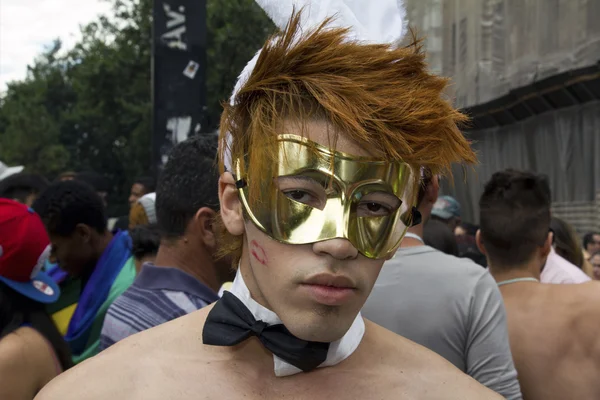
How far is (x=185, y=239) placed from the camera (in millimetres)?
3428

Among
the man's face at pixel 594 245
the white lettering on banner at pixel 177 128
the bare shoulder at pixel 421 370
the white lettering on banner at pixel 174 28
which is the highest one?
the white lettering on banner at pixel 174 28

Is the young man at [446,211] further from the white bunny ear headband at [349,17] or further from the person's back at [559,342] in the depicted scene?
the white bunny ear headband at [349,17]

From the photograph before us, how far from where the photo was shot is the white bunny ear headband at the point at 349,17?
211cm

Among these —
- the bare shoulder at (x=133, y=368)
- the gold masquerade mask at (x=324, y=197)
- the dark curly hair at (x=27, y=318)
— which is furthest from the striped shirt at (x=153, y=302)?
the gold masquerade mask at (x=324, y=197)

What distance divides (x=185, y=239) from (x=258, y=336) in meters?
1.54

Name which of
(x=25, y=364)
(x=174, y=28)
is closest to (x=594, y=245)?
(x=174, y=28)

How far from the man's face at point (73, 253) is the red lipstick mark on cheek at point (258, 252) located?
293 centimetres

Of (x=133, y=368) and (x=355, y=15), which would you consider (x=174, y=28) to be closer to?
(x=355, y=15)

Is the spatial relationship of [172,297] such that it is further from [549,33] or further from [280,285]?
[549,33]

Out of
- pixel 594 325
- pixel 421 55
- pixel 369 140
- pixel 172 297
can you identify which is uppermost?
pixel 421 55

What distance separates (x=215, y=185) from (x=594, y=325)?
1966mm

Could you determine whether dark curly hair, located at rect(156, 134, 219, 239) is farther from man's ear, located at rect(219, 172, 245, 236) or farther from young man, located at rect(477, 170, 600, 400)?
young man, located at rect(477, 170, 600, 400)

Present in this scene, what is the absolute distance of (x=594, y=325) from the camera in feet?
12.8

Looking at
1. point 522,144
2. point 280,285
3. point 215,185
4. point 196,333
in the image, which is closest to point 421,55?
point 280,285
